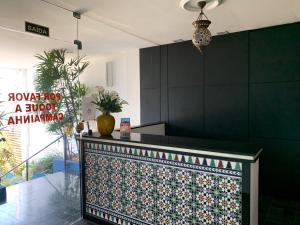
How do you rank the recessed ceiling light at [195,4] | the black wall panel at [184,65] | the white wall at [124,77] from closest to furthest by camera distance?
the recessed ceiling light at [195,4], the black wall panel at [184,65], the white wall at [124,77]

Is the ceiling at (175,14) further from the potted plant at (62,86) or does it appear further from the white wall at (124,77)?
the white wall at (124,77)

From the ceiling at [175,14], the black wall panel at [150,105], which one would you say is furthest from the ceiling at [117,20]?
the black wall panel at [150,105]

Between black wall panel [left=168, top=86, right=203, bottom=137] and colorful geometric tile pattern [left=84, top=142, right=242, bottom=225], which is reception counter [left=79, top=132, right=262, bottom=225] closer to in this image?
colorful geometric tile pattern [left=84, top=142, right=242, bottom=225]

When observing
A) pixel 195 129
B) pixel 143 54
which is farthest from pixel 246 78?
pixel 143 54

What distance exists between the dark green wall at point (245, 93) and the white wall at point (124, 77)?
28.6 inches

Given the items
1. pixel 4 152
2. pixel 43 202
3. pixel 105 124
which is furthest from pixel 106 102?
pixel 4 152

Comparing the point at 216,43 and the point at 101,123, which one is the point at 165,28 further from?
the point at 101,123

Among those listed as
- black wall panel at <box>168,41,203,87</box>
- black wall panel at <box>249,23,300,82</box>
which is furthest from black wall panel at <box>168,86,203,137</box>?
black wall panel at <box>249,23,300,82</box>

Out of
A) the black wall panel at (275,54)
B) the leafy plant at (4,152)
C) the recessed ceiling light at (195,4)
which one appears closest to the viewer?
the recessed ceiling light at (195,4)

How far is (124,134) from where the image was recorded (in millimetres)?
2824

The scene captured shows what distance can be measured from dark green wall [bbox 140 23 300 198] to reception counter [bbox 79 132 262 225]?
5.96 feet

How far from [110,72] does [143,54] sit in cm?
120

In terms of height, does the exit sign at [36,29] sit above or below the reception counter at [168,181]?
above

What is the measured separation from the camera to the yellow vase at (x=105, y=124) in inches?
111
